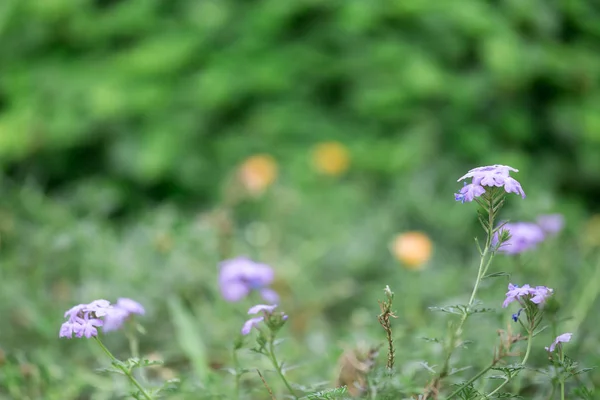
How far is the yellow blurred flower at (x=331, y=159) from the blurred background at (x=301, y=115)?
18 millimetres

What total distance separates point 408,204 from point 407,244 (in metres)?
0.65

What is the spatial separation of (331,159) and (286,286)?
0.58 m

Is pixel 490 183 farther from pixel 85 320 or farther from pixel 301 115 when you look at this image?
pixel 301 115

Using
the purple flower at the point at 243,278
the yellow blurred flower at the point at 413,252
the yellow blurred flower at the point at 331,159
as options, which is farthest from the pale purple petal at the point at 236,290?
the yellow blurred flower at the point at 331,159

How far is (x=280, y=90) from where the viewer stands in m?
2.93

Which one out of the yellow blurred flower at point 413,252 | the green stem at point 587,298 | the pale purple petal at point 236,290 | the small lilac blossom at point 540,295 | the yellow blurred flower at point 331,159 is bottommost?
the small lilac blossom at point 540,295

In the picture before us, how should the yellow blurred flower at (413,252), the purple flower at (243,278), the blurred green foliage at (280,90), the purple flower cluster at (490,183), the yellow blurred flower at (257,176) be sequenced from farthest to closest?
the blurred green foliage at (280,90) < the yellow blurred flower at (257,176) < the yellow blurred flower at (413,252) < the purple flower at (243,278) < the purple flower cluster at (490,183)

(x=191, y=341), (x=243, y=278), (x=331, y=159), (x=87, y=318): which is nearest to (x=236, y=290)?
(x=243, y=278)

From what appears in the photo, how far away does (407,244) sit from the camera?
1969 millimetres

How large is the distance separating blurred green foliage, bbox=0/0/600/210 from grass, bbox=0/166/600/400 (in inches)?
8.6

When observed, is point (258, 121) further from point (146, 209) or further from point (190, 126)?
point (146, 209)

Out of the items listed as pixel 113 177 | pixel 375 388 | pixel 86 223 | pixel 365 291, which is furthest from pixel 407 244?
pixel 113 177

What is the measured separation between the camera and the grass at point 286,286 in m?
1.50

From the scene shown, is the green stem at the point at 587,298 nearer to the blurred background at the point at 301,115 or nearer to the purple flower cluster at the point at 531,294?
the blurred background at the point at 301,115
